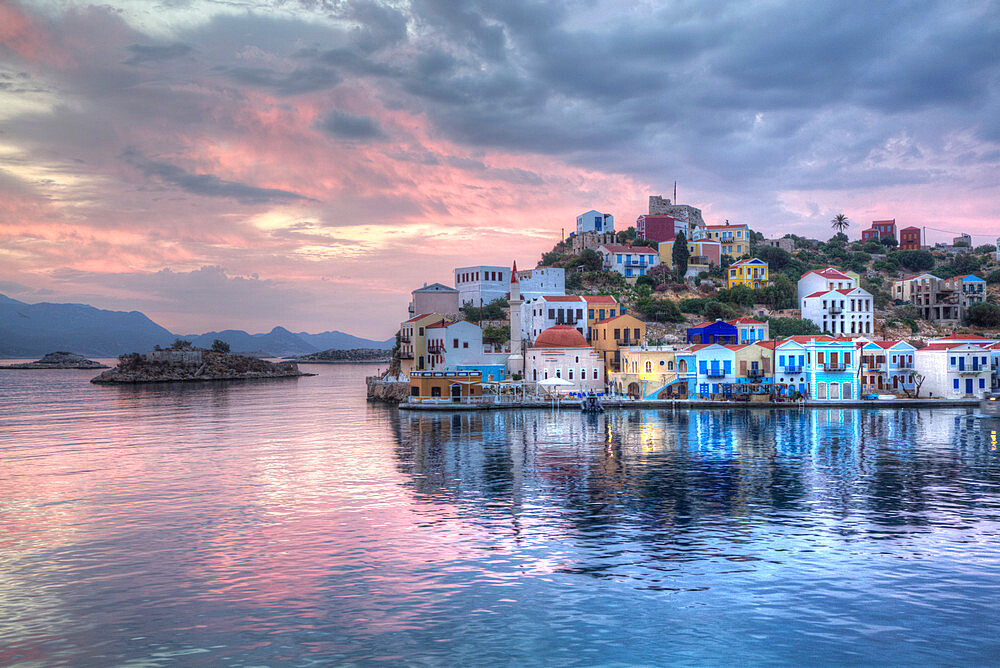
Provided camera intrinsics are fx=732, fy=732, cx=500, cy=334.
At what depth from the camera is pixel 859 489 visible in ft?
113

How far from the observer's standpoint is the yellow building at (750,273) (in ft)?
402

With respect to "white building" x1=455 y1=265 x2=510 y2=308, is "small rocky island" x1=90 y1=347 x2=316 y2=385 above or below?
below

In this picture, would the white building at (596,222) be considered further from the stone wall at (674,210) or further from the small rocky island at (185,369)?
the small rocky island at (185,369)

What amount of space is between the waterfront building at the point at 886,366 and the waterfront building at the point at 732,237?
58.1 m

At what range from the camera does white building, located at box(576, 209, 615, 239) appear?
462 feet

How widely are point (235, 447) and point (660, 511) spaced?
33.9 m

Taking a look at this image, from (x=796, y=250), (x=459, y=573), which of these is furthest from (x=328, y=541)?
(x=796, y=250)

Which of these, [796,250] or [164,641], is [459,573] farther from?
[796,250]

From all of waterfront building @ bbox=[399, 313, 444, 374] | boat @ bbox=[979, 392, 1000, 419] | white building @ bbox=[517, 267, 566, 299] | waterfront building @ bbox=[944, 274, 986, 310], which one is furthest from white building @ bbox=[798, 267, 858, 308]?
waterfront building @ bbox=[399, 313, 444, 374]

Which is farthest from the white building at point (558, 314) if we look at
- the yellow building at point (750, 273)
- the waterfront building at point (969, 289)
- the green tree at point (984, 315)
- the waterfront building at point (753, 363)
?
the waterfront building at point (969, 289)

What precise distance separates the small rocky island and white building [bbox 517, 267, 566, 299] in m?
92.4

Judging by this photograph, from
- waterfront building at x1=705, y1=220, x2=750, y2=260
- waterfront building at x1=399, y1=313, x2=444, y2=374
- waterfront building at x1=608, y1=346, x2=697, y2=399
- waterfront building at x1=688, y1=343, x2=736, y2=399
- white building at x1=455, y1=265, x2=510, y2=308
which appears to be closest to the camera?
waterfront building at x1=688, y1=343, x2=736, y2=399

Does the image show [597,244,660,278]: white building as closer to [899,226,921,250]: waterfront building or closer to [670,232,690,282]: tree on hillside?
[670,232,690,282]: tree on hillside

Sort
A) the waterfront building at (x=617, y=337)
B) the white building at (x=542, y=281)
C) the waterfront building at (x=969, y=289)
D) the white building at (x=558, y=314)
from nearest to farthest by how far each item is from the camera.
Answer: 1. the waterfront building at (x=617, y=337)
2. the white building at (x=558, y=314)
3. the white building at (x=542, y=281)
4. the waterfront building at (x=969, y=289)
